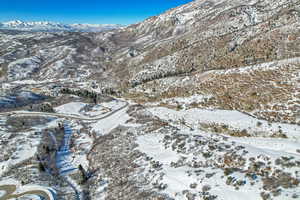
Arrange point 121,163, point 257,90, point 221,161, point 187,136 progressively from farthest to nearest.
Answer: point 257,90 < point 121,163 < point 187,136 < point 221,161

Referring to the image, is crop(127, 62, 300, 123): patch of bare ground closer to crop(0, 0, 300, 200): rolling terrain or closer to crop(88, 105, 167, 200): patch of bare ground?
crop(0, 0, 300, 200): rolling terrain

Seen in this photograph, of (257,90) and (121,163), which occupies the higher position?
(257,90)

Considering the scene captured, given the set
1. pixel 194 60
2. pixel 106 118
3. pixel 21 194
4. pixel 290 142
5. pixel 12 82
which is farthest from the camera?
pixel 12 82

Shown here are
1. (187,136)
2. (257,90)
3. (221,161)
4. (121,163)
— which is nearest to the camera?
(221,161)

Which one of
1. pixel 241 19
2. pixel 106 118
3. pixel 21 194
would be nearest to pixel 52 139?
pixel 106 118

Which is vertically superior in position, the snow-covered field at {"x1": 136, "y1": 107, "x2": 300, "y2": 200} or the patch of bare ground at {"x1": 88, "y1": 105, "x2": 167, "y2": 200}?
the snow-covered field at {"x1": 136, "y1": 107, "x2": 300, "y2": 200}

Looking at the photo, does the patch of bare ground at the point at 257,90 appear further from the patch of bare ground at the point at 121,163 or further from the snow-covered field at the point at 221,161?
the patch of bare ground at the point at 121,163

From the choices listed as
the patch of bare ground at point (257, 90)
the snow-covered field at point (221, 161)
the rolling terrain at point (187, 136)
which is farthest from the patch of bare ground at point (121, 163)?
the patch of bare ground at point (257, 90)

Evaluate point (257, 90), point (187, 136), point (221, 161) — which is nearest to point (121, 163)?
point (187, 136)

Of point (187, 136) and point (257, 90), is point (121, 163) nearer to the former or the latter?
point (187, 136)

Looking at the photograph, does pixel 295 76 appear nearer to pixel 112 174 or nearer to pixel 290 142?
pixel 290 142

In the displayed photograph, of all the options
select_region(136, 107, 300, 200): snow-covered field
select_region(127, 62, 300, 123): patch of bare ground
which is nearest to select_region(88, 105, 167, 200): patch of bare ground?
select_region(136, 107, 300, 200): snow-covered field
